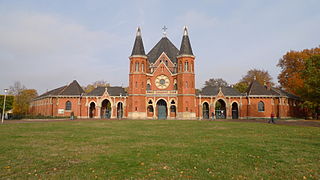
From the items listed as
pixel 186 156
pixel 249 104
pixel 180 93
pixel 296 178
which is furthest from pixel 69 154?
pixel 249 104

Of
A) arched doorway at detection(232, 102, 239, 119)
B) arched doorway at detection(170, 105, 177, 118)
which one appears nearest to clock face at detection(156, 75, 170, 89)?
arched doorway at detection(170, 105, 177, 118)

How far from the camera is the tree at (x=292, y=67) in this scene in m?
50.6

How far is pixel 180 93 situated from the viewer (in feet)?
160

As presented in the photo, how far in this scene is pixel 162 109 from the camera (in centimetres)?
5034

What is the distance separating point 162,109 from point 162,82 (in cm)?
587

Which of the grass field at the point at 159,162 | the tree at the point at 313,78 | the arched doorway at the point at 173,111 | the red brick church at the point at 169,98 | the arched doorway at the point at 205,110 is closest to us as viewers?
the grass field at the point at 159,162

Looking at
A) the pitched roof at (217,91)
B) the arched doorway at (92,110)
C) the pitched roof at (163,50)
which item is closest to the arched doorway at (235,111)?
the pitched roof at (217,91)

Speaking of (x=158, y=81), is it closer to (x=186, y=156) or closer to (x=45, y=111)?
(x=45, y=111)

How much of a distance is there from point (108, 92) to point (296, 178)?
165 feet

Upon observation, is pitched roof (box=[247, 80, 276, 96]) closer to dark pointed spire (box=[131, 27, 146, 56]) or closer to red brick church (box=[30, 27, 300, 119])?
red brick church (box=[30, 27, 300, 119])

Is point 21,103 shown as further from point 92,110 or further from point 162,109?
point 162,109

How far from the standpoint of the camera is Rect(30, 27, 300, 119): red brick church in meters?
48.5

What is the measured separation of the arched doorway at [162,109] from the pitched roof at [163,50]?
11121 millimetres

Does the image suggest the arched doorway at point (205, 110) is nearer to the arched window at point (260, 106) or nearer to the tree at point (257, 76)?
the arched window at point (260, 106)
